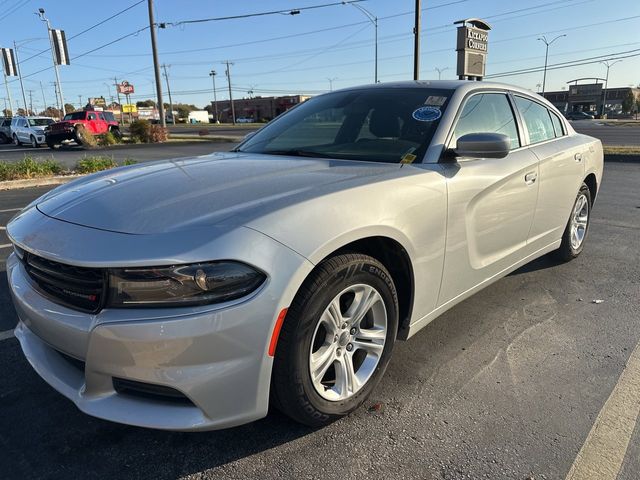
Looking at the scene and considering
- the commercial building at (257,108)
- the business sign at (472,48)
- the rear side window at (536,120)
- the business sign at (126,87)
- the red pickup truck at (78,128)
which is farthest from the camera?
the commercial building at (257,108)

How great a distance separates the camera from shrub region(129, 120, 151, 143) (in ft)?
86.0

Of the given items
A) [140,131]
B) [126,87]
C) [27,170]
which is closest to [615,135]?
[140,131]

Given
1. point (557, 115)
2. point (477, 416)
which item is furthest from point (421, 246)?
point (557, 115)

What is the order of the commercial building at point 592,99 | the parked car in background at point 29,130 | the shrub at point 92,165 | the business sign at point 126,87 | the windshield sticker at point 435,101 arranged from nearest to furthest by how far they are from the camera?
the windshield sticker at point 435,101 → the shrub at point 92,165 → the parked car in background at point 29,130 → the business sign at point 126,87 → the commercial building at point 592,99

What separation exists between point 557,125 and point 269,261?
11.8 ft

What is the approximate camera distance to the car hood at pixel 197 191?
196 centimetres

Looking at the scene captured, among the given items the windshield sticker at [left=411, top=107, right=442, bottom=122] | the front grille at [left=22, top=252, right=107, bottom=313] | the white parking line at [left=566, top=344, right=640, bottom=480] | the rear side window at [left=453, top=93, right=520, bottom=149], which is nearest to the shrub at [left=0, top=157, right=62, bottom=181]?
the front grille at [left=22, top=252, right=107, bottom=313]

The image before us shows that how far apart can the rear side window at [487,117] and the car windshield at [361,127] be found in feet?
0.53

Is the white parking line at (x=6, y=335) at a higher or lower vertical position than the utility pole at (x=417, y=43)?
lower

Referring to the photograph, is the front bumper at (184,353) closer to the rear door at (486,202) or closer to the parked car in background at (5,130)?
the rear door at (486,202)

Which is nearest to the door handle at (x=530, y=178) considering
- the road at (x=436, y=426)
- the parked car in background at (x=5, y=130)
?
the road at (x=436, y=426)

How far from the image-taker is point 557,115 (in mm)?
4492

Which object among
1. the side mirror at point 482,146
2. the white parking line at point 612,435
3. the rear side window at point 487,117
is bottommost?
the white parking line at point 612,435

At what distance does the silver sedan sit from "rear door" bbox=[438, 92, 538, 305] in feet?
0.05
